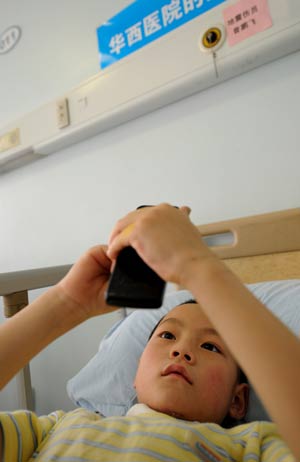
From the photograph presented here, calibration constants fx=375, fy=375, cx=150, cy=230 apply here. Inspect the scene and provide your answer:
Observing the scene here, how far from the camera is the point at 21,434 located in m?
0.62

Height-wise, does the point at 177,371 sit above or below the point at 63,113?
below

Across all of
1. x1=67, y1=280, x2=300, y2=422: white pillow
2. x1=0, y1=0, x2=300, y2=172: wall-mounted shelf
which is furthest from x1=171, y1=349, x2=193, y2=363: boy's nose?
x1=0, y1=0, x2=300, y2=172: wall-mounted shelf

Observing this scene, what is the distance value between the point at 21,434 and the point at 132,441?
19 cm

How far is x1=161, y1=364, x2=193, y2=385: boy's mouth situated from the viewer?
752mm

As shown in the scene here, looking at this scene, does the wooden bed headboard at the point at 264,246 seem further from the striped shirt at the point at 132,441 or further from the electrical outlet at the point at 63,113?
the electrical outlet at the point at 63,113

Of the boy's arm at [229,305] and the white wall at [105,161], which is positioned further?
the white wall at [105,161]

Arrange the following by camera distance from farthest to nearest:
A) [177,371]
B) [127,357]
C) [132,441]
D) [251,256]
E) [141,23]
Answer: [141,23]
[251,256]
[127,357]
[177,371]
[132,441]

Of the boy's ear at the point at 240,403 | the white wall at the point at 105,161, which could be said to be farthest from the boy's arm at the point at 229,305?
the white wall at the point at 105,161

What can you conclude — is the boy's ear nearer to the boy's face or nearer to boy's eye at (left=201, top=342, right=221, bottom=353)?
the boy's face

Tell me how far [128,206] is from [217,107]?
538 millimetres

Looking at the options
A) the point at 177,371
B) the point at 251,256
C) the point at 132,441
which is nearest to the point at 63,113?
the point at 251,256

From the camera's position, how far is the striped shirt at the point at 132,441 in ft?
1.90

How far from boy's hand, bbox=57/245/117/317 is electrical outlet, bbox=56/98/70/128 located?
1167 millimetres

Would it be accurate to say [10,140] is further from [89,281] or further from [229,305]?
[229,305]
